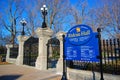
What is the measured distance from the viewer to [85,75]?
7.77m

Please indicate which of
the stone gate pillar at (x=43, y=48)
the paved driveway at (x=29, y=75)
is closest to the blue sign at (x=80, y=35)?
the paved driveway at (x=29, y=75)

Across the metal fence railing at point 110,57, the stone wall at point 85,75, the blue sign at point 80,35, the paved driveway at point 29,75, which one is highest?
the blue sign at point 80,35

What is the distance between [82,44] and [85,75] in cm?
156

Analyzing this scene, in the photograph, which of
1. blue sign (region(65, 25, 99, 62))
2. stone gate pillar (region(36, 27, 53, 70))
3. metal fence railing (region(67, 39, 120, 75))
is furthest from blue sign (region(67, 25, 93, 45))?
stone gate pillar (region(36, 27, 53, 70))

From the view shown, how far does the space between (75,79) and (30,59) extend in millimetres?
10315

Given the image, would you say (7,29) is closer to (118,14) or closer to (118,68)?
(118,14)

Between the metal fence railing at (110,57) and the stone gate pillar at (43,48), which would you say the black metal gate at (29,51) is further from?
the metal fence railing at (110,57)

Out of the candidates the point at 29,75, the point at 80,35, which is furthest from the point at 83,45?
the point at 29,75

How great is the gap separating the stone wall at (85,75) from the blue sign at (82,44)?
804 millimetres

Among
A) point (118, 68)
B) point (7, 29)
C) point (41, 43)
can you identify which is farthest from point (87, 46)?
point (7, 29)

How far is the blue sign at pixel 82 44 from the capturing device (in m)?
7.01

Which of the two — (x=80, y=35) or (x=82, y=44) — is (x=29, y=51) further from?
(x=82, y=44)

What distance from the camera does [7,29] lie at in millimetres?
35344

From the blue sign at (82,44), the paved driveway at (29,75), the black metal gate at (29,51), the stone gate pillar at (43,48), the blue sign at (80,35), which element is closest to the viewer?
the blue sign at (82,44)
